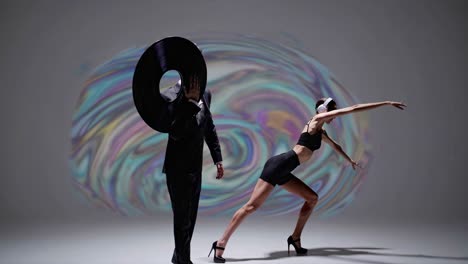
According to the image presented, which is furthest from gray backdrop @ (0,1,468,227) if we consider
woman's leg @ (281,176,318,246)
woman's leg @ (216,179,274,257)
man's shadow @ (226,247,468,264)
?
woman's leg @ (216,179,274,257)

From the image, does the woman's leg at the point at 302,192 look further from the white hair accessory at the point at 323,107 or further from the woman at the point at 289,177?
the white hair accessory at the point at 323,107

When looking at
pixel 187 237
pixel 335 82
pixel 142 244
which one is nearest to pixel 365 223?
pixel 335 82

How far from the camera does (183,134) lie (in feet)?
11.6

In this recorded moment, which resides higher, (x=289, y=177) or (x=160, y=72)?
(x=160, y=72)

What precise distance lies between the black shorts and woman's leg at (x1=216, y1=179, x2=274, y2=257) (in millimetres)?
57

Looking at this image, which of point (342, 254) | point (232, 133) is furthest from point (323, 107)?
point (232, 133)

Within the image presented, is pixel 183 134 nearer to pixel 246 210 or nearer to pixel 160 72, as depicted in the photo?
pixel 160 72

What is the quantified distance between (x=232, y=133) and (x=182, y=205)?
3.97 metres

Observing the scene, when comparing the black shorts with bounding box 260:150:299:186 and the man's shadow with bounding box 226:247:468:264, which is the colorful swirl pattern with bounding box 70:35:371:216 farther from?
the black shorts with bounding box 260:150:299:186

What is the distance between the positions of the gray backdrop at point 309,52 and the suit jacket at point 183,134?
13.6 ft

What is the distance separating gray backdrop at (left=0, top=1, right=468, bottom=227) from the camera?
7.62 meters

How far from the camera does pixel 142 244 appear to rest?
5.38 m

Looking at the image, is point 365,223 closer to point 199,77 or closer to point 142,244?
point 142,244

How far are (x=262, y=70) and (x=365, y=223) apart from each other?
257 cm
